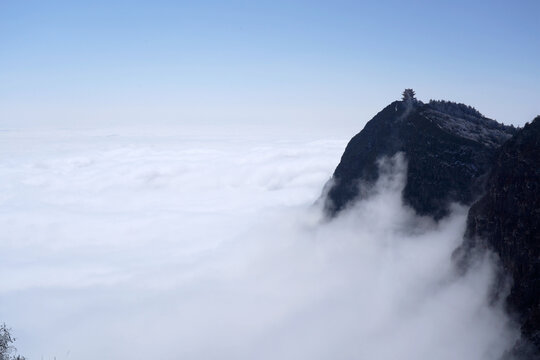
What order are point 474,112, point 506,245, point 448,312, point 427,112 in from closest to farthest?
point 506,245 → point 448,312 → point 427,112 → point 474,112

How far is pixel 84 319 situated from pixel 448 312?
20370cm

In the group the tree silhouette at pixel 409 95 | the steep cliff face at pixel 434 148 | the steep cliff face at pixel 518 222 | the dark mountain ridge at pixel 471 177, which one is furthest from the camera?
the tree silhouette at pixel 409 95

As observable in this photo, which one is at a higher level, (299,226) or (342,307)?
(299,226)

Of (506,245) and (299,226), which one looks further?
(299,226)

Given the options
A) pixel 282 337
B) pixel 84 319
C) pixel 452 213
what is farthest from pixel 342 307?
pixel 84 319

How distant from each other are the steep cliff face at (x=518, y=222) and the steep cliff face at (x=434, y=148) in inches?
531

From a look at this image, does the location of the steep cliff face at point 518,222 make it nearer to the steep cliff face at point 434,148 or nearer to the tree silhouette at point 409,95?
the steep cliff face at point 434,148

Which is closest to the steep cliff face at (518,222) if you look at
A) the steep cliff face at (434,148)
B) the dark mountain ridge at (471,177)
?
the dark mountain ridge at (471,177)

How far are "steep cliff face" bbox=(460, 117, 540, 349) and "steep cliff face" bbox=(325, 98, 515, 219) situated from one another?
Answer: 1348 centimetres

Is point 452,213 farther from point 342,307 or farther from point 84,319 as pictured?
point 84,319

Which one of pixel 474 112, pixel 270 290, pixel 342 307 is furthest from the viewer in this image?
pixel 270 290

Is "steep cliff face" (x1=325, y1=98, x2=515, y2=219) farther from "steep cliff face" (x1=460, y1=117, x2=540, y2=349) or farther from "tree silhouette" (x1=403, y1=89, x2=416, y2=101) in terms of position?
"steep cliff face" (x1=460, y1=117, x2=540, y2=349)

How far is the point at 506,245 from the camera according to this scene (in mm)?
46438

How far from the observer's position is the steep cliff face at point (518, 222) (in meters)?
40.8
